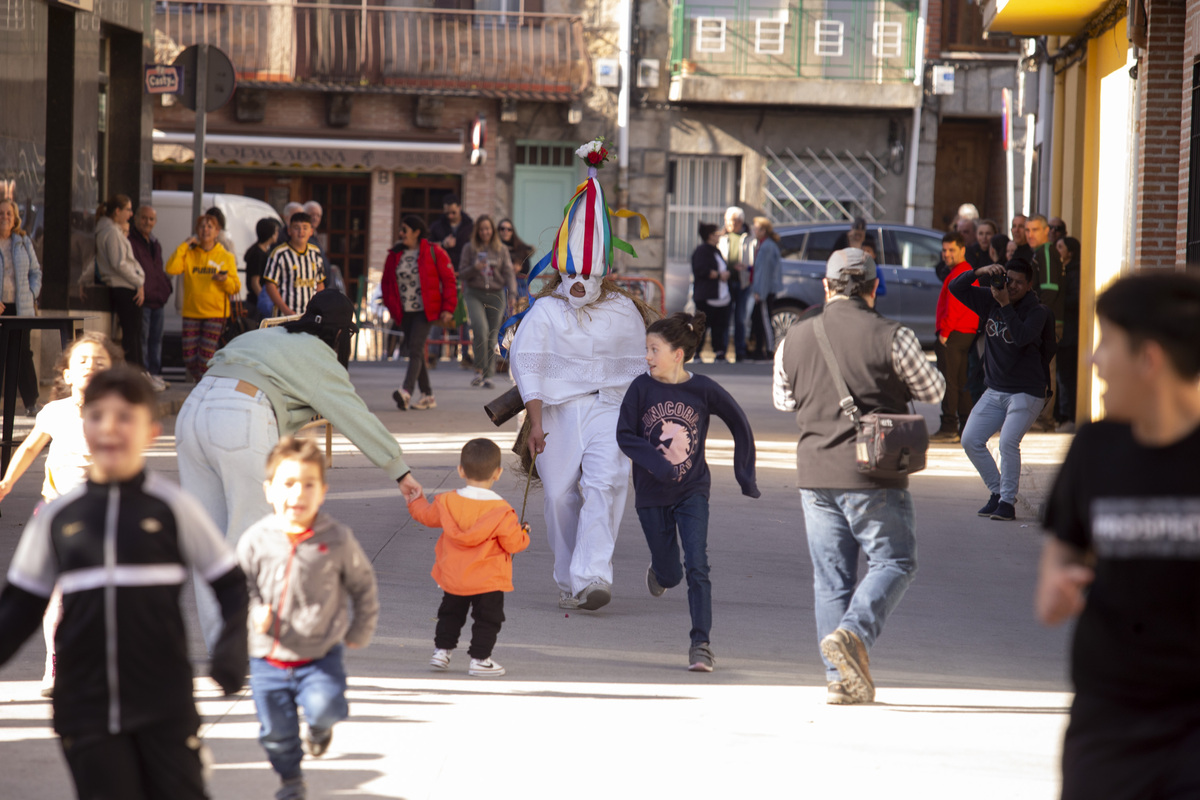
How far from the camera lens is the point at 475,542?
579 cm

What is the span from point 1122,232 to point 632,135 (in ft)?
50.3

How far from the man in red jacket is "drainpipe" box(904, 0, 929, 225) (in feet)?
46.5

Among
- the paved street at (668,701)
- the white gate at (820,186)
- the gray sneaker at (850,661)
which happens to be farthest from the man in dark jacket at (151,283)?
the white gate at (820,186)

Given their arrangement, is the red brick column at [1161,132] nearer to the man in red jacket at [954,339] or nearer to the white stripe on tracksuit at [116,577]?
the man in red jacket at [954,339]

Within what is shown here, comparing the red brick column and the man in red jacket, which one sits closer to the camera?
the red brick column

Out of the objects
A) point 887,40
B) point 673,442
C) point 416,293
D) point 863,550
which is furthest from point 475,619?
point 887,40

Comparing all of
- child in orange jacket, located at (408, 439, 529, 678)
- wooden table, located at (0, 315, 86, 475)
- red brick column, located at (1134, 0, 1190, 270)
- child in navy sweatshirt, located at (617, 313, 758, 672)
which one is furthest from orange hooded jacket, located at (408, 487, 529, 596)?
red brick column, located at (1134, 0, 1190, 270)

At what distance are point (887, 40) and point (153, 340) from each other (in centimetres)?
1676

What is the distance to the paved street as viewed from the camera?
4702 millimetres

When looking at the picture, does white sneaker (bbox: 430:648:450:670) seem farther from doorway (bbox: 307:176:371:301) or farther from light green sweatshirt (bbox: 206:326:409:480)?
doorway (bbox: 307:176:371:301)

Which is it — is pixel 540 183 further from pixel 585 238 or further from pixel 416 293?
pixel 585 238

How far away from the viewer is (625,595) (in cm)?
766

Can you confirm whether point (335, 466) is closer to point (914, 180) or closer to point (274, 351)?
point (274, 351)

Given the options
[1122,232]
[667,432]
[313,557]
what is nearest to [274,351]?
[313,557]
